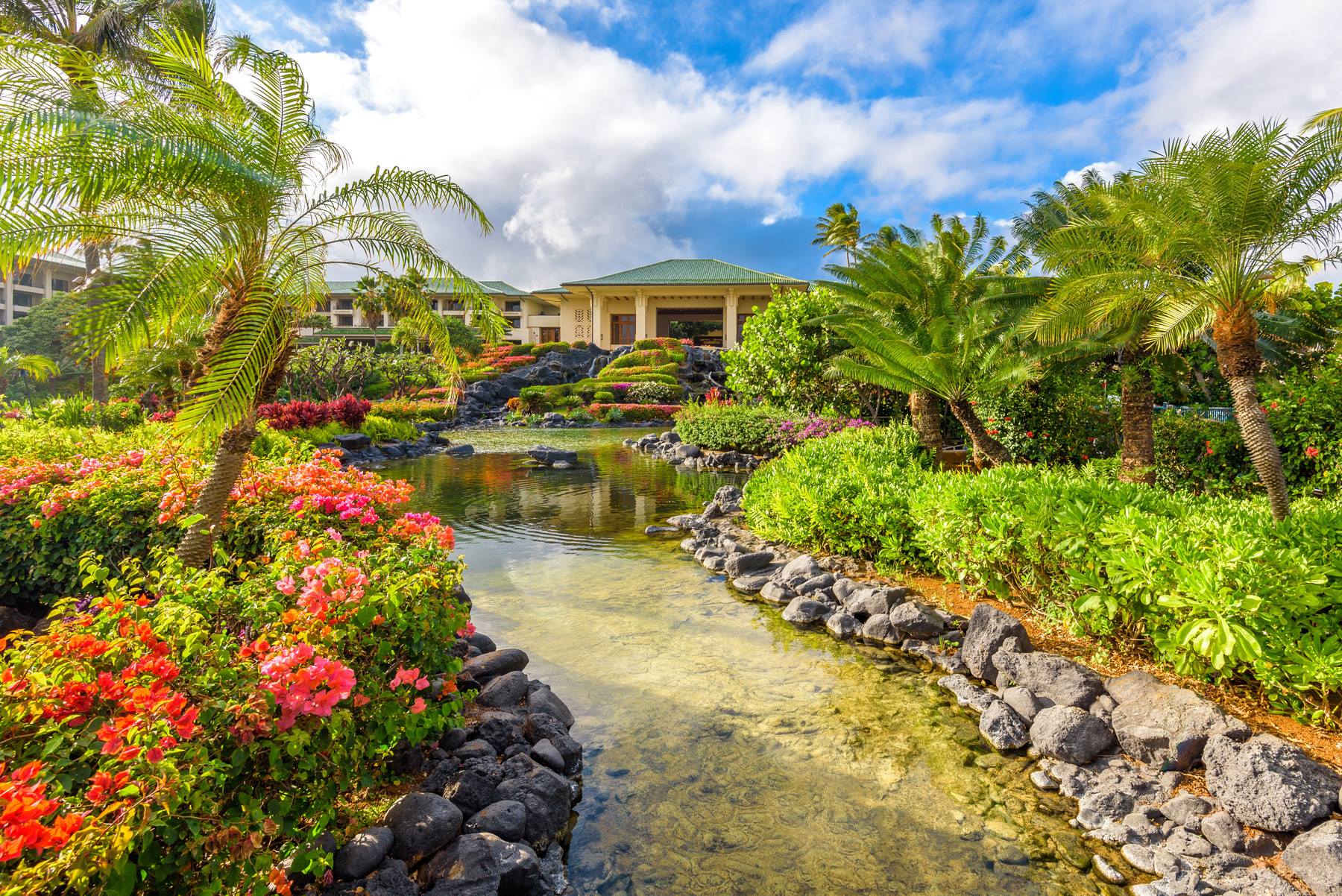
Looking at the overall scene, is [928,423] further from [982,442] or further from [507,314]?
[507,314]

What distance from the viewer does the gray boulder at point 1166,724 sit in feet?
13.0

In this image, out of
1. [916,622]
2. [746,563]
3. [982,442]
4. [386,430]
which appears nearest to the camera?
[916,622]

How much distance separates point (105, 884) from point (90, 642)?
1.02 meters

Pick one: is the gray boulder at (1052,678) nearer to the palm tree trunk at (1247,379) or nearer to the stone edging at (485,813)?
the stone edging at (485,813)

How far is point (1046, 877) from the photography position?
338 cm

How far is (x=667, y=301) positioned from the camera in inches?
1976

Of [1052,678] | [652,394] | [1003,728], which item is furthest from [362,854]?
[652,394]

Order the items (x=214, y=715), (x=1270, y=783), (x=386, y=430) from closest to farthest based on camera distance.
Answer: (x=214, y=715) < (x=1270, y=783) < (x=386, y=430)

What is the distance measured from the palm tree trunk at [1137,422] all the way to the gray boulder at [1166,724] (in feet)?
20.3

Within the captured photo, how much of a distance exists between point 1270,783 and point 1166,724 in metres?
0.72

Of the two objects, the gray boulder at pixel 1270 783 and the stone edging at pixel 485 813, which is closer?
the stone edging at pixel 485 813

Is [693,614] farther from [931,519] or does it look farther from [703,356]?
[703,356]

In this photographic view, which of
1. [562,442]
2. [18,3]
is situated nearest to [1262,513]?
[562,442]

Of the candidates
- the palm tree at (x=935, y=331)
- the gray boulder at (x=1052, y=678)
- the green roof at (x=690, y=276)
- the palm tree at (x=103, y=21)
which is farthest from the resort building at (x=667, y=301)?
the gray boulder at (x=1052, y=678)
